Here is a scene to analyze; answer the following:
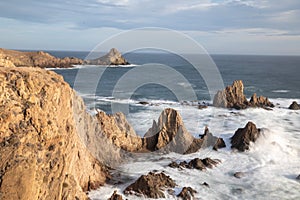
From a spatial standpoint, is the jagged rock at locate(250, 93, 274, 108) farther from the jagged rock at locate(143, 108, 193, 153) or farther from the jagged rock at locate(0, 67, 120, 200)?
the jagged rock at locate(0, 67, 120, 200)

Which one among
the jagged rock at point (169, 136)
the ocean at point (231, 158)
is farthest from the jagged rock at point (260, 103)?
the jagged rock at point (169, 136)

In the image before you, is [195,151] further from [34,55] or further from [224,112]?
[34,55]

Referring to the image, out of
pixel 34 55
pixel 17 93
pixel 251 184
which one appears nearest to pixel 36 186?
pixel 17 93

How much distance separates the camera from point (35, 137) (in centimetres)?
1203

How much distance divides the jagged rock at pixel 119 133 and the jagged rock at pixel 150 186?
7.07 metres

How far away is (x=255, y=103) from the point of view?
54312mm

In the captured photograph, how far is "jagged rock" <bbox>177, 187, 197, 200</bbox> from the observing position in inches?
753

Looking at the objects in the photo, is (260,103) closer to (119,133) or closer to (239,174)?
(239,174)

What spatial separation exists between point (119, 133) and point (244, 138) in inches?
530

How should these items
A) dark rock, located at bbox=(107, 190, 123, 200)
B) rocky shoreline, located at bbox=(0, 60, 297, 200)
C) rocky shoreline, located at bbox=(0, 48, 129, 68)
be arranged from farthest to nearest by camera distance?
1. rocky shoreline, located at bbox=(0, 48, 129, 68)
2. dark rock, located at bbox=(107, 190, 123, 200)
3. rocky shoreline, located at bbox=(0, 60, 297, 200)

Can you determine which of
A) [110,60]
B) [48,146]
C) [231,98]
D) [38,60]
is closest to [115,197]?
[48,146]

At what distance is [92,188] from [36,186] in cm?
874

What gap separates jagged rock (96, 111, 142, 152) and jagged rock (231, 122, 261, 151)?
10.4 m

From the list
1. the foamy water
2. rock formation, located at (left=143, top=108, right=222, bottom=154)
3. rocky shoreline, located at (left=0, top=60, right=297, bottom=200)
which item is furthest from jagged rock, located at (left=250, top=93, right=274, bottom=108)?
rocky shoreline, located at (left=0, top=60, right=297, bottom=200)
